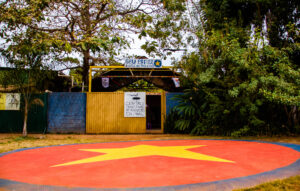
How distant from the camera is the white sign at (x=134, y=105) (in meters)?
10.4

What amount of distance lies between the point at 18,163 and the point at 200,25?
8.97m

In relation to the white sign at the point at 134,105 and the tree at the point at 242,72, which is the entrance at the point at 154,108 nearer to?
the white sign at the point at 134,105

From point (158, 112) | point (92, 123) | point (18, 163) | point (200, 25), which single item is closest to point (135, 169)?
point (18, 163)

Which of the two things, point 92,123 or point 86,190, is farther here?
point 92,123

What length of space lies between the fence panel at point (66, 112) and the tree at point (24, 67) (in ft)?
3.55

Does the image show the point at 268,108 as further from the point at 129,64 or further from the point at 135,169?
the point at 135,169

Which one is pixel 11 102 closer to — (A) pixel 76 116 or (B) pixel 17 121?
(B) pixel 17 121

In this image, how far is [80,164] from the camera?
14.5 feet

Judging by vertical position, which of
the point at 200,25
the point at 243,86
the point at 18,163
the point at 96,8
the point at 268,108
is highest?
the point at 96,8

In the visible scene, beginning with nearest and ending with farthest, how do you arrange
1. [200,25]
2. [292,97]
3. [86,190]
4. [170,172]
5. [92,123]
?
[86,190] → [170,172] → [292,97] → [92,123] → [200,25]

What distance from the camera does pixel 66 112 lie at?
33.9 ft

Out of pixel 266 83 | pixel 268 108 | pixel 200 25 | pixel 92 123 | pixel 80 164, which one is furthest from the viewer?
pixel 200 25

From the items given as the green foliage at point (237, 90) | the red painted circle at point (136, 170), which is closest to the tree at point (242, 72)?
the green foliage at point (237, 90)

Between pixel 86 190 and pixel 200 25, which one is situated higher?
pixel 200 25
